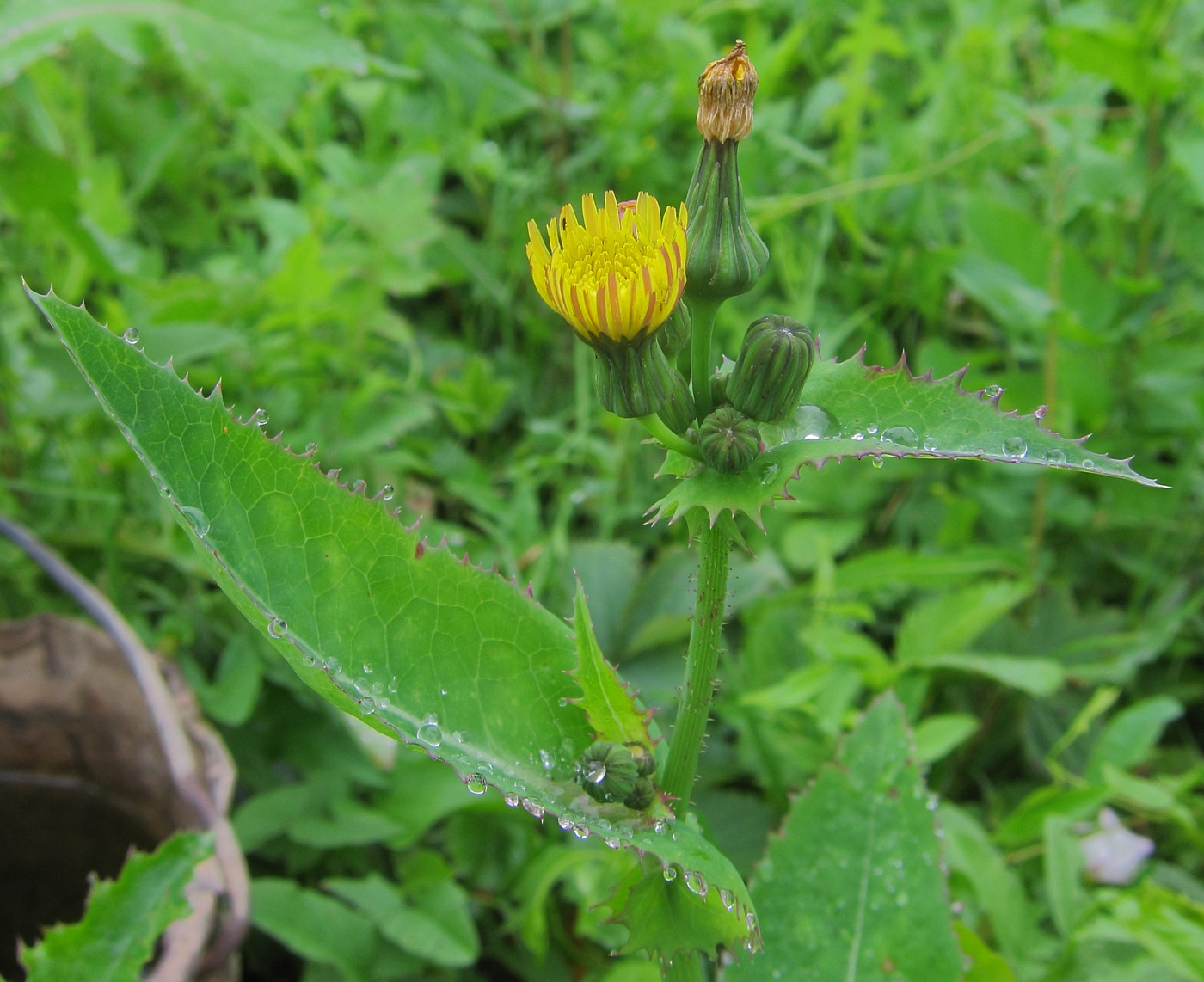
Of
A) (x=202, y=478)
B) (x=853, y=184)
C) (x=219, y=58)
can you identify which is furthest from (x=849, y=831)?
(x=219, y=58)

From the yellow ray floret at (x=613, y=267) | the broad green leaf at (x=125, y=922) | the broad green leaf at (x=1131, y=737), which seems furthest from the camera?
the broad green leaf at (x=1131, y=737)

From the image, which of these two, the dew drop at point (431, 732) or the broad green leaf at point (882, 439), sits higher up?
the broad green leaf at point (882, 439)

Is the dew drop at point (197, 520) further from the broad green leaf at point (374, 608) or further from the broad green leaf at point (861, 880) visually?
the broad green leaf at point (861, 880)

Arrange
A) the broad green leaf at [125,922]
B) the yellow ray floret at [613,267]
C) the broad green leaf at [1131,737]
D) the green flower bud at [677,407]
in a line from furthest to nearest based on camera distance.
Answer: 1. the broad green leaf at [1131,737]
2. the broad green leaf at [125,922]
3. the green flower bud at [677,407]
4. the yellow ray floret at [613,267]

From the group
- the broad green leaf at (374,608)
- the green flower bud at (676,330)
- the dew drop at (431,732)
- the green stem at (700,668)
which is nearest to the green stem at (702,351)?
Answer: the green flower bud at (676,330)

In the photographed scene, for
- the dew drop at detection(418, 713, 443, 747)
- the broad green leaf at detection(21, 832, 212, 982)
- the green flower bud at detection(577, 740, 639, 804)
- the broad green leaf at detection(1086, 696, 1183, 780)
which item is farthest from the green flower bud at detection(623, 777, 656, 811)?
the broad green leaf at detection(1086, 696, 1183, 780)

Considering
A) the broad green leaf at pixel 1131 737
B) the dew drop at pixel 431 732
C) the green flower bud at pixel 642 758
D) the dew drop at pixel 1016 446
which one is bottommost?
the dew drop at pixel 431 732

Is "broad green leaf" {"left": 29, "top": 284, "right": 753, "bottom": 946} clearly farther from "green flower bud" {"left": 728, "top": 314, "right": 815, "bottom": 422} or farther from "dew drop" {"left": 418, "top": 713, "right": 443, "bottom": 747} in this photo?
"green flower bud" {"left": 728, "top": 314, "right": 815, "bottom": 422}
